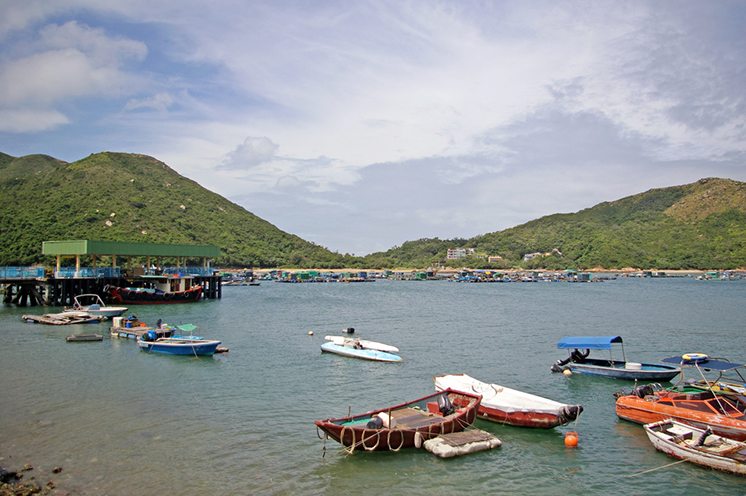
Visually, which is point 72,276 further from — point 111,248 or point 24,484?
point 24,484

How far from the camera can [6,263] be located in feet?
287

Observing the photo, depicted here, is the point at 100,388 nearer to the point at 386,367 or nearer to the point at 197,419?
the point at 197,419

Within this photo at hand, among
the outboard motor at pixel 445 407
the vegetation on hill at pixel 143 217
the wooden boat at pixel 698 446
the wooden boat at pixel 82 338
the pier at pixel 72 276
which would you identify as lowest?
the wooden boat at pixel 698 446

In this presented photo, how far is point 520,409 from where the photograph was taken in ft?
63.4

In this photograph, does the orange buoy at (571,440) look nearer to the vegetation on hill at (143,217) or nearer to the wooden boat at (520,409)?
the wooden boat at (520,409)

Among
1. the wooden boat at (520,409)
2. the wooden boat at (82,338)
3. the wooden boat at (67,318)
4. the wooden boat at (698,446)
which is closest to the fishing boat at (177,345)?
the wooden boat at (82,338)

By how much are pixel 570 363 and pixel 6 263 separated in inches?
3562

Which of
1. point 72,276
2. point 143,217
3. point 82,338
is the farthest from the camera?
point 143,217

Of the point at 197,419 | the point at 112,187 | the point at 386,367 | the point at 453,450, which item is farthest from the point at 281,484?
the point at 112,187

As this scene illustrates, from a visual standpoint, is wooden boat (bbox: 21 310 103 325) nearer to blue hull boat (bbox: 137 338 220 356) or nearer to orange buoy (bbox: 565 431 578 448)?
blue hull boat (bbox: 137 338 220 356)

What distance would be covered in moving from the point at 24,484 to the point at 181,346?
60.8 ft

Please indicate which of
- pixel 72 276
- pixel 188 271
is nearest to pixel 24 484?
pixel 72 276

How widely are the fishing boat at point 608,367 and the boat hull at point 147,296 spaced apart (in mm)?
51938

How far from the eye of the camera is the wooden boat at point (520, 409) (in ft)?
62.0
